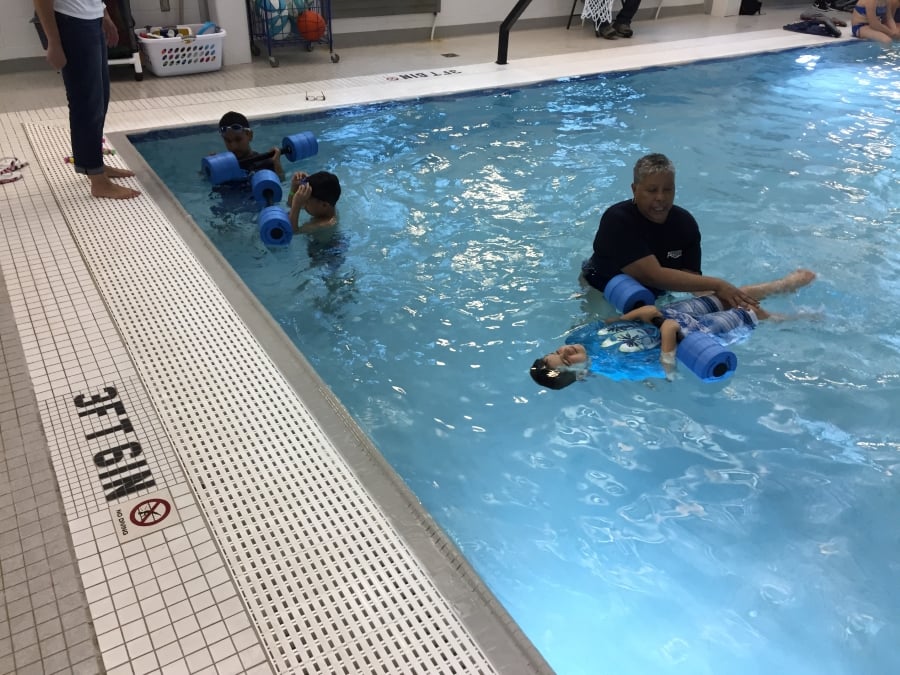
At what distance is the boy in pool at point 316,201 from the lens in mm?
4121

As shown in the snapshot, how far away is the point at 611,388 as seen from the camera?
3180 millimetres

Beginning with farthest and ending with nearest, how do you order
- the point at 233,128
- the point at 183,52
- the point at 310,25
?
1. the point at 310,25
2. the point at 183,52
3. the point at 233,128

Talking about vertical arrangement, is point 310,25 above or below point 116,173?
above

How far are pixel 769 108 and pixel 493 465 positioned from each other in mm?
6036

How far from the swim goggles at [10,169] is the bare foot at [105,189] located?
692 millimetres

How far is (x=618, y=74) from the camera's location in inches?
314

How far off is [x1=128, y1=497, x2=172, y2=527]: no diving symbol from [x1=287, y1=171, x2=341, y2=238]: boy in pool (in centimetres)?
229

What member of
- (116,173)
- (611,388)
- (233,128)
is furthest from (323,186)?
(611,388)

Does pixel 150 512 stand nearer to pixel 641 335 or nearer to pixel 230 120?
pixel 641 335

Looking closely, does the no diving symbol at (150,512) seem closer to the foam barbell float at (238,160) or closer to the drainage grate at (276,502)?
the drainage grate at (276,502)

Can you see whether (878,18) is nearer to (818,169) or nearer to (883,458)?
(818,169)

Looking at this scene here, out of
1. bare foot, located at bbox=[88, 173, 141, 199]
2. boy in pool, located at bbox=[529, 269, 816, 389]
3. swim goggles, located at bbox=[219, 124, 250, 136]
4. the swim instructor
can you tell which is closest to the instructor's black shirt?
the swim instructor

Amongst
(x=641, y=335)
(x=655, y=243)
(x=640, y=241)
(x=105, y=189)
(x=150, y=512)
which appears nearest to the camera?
(x=150, y=512)

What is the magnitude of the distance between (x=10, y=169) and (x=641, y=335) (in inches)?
170
